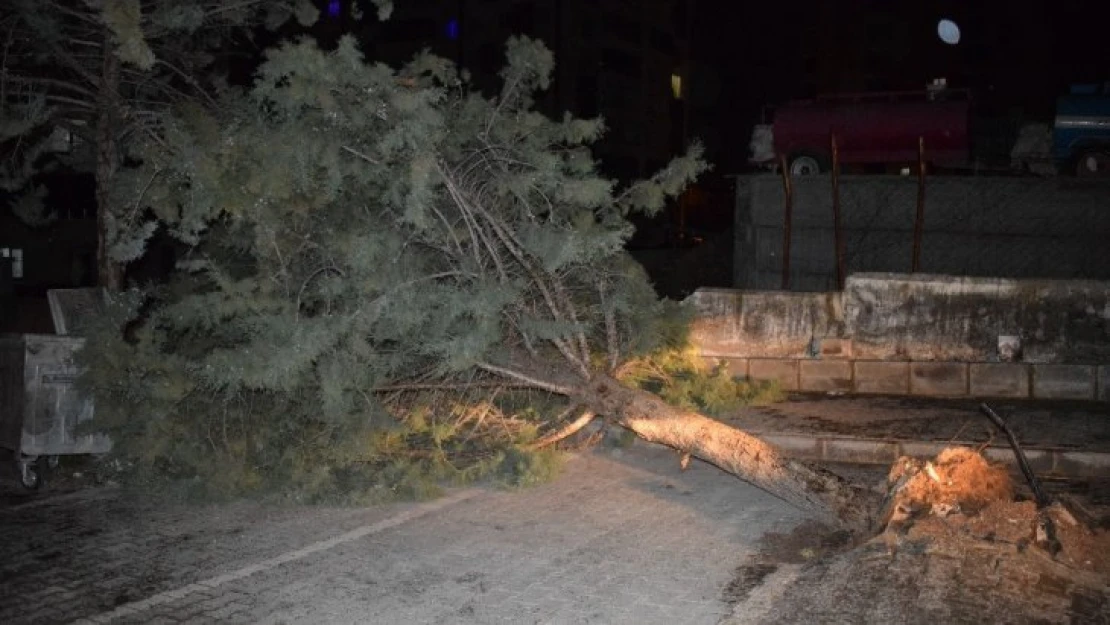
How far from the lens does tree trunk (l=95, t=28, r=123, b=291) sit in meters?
8.42

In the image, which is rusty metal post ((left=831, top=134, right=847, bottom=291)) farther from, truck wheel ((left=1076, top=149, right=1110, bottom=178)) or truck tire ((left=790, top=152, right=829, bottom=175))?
truck wheel ((left=1076, top=149, right=1110, bottom=178))

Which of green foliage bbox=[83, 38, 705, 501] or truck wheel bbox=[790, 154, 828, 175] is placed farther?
truck wheel bbox=[790, 154, 828, 175]

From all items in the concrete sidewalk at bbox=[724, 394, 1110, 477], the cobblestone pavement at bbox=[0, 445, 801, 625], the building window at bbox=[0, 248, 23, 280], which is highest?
the building window at bbox=[0, 248, 23, 280]

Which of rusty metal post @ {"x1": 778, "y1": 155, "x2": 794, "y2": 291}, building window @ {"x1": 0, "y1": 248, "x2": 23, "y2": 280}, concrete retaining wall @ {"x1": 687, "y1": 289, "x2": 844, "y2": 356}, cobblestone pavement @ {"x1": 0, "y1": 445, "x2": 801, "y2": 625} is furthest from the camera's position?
building window @ {"x1": 0, "y1": 248, "x2": 23, "y2": 280}

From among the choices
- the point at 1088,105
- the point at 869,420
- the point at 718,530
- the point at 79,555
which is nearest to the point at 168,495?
the point at 79,555

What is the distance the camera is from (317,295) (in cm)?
680

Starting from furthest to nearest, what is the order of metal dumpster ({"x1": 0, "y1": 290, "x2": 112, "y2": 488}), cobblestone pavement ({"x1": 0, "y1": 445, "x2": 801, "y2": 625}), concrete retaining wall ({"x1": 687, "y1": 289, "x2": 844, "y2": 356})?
concrete retaining wall ({"x1": 687, "y1": 289, "x2": 844, "y2": 356})
metal dumpster ({"x1": 0, "y1": 290, "x2": 112, "y2": 488})
cobblestone pavement ({"x1": 0, "y1": 445, "x2": 801, "y2": 625})

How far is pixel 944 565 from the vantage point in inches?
190

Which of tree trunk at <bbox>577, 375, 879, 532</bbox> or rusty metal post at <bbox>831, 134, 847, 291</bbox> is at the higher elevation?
rusty metal post at <bbox>831, 134, 847, 291</bbox>

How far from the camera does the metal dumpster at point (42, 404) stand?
7234 mm

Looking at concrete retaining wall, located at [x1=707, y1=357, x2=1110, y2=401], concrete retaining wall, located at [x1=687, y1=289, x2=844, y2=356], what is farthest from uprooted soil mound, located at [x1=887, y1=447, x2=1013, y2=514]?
concrete retaining wall, located at [x1=687, y1=289, x2=844, y2=356]

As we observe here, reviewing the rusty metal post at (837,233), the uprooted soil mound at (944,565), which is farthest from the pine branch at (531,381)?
the rusty metal post at (837,233)

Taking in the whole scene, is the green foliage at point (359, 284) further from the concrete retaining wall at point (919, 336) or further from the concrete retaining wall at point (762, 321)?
the concrete retaining wall at point (919, 336)

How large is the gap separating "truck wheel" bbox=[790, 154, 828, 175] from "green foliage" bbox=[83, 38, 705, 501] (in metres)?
8.32
